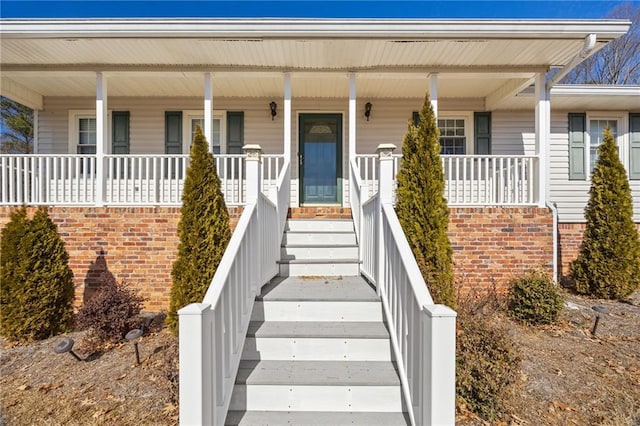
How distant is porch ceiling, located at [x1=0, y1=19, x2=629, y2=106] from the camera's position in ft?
17.0

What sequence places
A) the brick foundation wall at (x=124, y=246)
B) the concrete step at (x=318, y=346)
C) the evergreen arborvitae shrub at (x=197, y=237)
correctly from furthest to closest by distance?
1. the brick foundation wall at (x=124, y=246)
2. the evergreen arborvitae shrub at (x=197, y=237)
3. the concrete step at (x=318, y=346)

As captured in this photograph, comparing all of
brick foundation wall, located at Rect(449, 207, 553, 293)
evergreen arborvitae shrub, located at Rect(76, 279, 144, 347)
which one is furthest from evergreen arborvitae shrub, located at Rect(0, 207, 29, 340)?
brick foundation wall, located at Rect(449, 207, 553, 293)

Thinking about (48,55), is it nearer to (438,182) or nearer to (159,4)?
(159,4)

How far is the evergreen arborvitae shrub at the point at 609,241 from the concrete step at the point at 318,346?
4.40 meters

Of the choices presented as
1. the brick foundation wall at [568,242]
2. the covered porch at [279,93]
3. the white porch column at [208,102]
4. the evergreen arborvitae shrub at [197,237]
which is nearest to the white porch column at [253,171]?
the evergreen arborvitae shrub at [197,237]

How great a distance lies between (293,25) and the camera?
17.1ft

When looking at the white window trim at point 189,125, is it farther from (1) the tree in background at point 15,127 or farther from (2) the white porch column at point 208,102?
(1) the tree in background at point 15,127

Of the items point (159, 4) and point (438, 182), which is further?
point (159, 4)

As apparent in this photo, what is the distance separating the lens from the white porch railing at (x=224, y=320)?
2059 millimetres

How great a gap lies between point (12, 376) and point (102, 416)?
154 cm

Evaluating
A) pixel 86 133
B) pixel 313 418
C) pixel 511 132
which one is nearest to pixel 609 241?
pixel 511 132

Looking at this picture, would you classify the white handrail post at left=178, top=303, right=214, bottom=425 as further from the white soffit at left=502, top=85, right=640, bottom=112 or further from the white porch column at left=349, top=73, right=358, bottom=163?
the white soffit at left=502, top=85, right=640, bottom=112

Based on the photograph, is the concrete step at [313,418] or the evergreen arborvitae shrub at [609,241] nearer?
the concrete step at [313,418]

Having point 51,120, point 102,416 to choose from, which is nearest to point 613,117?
point 102,416
